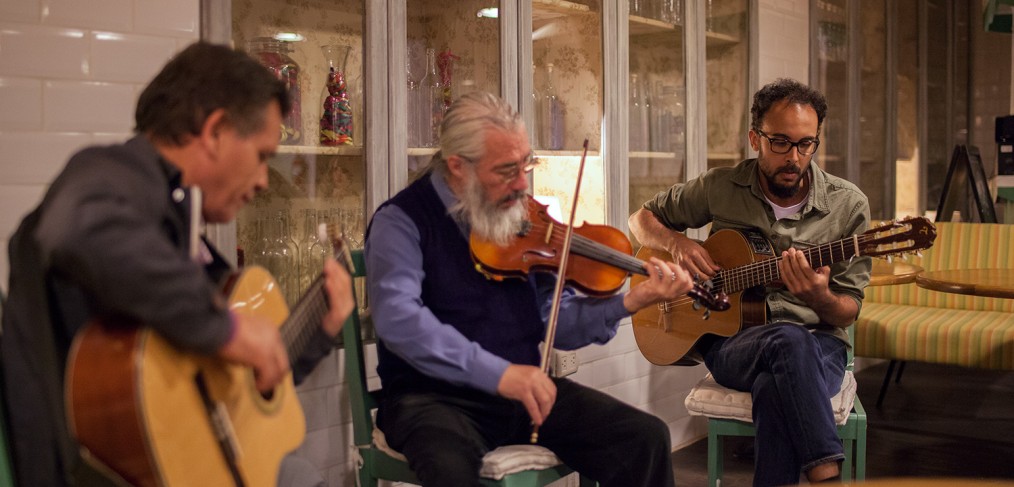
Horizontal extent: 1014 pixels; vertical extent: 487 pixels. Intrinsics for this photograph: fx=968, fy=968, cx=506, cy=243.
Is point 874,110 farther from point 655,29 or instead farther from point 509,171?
point 509,171

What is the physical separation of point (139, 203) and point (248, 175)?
7.6 inches

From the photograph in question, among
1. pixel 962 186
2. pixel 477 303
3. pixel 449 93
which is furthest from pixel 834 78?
pixel 477 303

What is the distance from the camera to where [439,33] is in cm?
282

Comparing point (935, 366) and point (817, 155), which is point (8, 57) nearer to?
point (817, 155)

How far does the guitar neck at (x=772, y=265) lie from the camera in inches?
101

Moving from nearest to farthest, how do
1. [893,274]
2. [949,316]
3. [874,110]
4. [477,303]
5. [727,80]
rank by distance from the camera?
[477,303] < [893,274] < [949,316] < [727,80] < [874,110]

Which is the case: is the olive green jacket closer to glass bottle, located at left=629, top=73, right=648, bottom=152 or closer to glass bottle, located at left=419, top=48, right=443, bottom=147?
glass bottle, located at left=629, top=73, right=648, bottom=152

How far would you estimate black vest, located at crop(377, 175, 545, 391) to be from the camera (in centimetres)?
216

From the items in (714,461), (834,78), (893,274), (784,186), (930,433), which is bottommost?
(930,433)

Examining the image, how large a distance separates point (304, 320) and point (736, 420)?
148cm

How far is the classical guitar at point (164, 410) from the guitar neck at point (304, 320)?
71mm

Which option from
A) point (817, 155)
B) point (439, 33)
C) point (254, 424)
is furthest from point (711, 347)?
point (817, 155)

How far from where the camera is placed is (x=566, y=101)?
3295mm

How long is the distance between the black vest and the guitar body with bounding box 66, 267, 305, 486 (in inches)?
32.5
